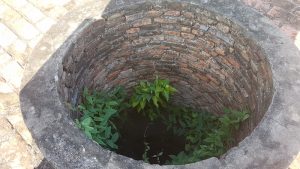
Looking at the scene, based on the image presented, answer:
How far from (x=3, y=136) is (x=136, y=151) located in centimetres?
186

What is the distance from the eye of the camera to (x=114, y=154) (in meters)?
2.46

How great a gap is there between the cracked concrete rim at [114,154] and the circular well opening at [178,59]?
0.30 ft

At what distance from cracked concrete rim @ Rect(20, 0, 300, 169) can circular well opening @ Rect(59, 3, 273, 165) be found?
9 centimetres

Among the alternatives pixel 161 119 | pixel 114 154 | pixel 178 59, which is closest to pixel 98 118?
pixel 114 154

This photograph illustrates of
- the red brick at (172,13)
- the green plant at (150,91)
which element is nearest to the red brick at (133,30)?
the red brick at (172,13)

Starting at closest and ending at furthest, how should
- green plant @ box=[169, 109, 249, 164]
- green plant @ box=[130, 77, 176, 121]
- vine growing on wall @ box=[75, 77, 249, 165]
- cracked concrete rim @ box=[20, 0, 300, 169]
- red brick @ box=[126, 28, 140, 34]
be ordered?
1. cracked concrete rim @ box=[20, 0, 300, 169]
2. vine growing on wall @ box=[75, 77, 249, 165]
3. green plant @ box=[169, 109, 249, 164]
4. red brick @ box=[126, 28, 140, 34]
5. green plant @ box=[130, 77, 176, 121]

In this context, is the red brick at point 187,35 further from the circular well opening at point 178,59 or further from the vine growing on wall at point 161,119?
the vine growing on wall at point 161,119

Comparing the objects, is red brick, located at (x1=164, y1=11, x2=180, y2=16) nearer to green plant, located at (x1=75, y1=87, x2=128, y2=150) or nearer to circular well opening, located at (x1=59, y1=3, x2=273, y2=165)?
circular well opening, located at (x1=59, y1=3, x2=273, y2=165)

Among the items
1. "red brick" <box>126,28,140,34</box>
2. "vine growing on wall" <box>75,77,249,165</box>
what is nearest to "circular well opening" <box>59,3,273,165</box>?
"red brick" <box>126,28,140,34</box>

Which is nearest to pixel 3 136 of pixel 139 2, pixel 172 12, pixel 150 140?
pixel 139 2

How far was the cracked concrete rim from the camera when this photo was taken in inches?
95.9

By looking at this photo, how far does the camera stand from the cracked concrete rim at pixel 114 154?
244 cm

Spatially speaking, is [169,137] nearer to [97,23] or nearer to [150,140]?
[150,140]

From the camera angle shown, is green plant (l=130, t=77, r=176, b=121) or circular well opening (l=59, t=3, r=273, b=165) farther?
green plant (l=130, t=77, r=176, b=121)
